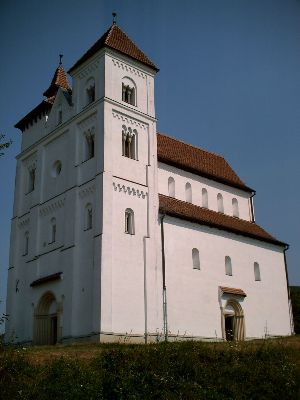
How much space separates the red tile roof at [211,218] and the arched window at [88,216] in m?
4.34

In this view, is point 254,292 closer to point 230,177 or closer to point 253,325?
point 253,325

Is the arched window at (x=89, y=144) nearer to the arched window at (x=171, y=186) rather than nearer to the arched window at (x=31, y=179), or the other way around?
the arched window at (x=31, y=179)

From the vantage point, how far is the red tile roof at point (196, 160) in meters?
39.5

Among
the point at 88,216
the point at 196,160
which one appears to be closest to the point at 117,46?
the point at 196,160

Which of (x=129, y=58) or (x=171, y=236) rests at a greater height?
(x=129, y=58)

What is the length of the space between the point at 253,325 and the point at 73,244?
13.6 m

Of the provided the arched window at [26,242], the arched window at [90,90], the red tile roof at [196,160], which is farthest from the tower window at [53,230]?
the red tile roof at [196,160]

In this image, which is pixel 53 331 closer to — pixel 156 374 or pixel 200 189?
pixel 200 189

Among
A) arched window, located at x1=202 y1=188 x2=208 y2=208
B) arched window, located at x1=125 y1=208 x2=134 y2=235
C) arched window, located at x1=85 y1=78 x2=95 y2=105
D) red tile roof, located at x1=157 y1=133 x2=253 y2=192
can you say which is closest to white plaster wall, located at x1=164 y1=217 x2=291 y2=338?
arched window, located at x1=125 y1=208 x2=134 y2=235

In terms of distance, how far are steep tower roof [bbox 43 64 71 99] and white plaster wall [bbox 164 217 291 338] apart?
15.3 meters

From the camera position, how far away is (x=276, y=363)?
20703mm

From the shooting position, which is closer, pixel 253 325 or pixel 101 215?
pixel 101 215

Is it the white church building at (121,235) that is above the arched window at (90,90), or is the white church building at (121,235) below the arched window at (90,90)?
below

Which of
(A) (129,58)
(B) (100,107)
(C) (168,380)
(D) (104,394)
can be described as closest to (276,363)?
(C) (168,380)
